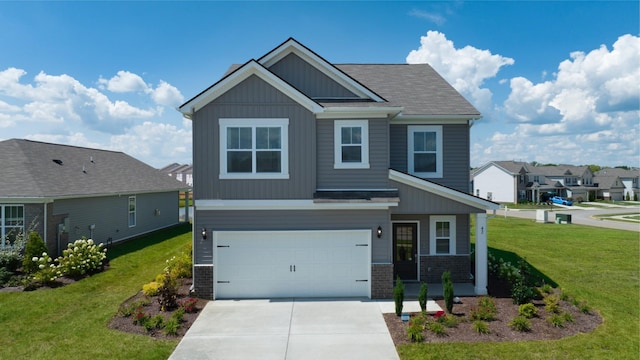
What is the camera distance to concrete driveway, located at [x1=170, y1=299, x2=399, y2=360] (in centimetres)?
763

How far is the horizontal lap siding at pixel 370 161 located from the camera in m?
11.1

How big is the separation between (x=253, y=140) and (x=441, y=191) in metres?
6.04

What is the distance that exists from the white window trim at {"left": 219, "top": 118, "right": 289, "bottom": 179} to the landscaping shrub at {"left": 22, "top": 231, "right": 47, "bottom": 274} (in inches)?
329

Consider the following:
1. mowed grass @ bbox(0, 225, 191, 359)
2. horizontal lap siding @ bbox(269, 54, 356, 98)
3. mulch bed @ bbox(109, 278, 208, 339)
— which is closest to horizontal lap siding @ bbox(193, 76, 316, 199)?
horizontal lap siding @ bbox(269, 54, 356, 98)

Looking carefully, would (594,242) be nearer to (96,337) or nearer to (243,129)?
(243,129)

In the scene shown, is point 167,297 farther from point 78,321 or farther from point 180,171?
point 180,171

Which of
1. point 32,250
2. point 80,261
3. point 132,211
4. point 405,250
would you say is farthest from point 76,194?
point 405,250

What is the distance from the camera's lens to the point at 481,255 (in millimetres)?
11312

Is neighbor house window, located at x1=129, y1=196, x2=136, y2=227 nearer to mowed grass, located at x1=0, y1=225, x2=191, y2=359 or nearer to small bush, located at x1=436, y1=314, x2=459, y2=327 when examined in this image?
mowed grass, located at x1=0, y1=225, x2=191, y2=359

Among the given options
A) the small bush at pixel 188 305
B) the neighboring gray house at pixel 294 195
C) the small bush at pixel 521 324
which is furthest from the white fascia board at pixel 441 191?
the small bush at pixel 188 305

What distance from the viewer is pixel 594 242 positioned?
21.1 m

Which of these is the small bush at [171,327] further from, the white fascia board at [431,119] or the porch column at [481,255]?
the white fascia board at [431,119]

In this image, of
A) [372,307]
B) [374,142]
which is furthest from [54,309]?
[374,142]

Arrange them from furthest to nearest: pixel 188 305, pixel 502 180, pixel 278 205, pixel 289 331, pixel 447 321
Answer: pixel 502 180
pixel 278 205
pixel 188 305
pixel 447 321
pixel 289 331
